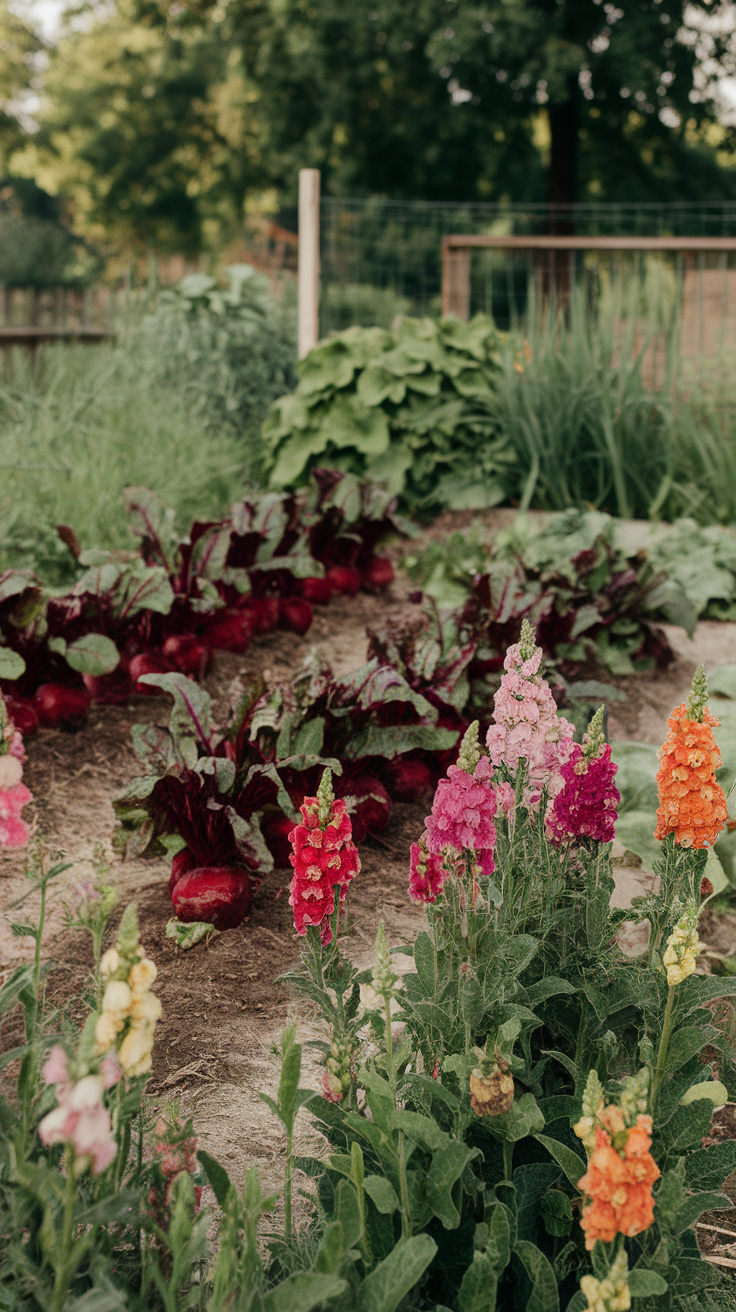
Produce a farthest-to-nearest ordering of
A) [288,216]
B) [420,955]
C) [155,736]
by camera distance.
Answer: [288,216] < [155,736] < [420,955]

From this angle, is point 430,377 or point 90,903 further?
point 430,377


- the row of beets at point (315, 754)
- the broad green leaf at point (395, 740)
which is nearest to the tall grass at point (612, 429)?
the row of beets at point (315, 754)

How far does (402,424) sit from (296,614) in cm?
213

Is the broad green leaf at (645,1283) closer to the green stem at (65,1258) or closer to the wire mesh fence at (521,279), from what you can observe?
the green stem at (65,1258)

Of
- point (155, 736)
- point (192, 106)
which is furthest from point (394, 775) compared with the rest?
point (192, 106)

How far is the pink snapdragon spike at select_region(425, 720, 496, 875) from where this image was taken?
4.11 feet

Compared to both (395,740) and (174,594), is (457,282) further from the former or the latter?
(395,740)

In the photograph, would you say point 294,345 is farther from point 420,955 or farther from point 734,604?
point 420,955

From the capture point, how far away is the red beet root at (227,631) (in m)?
3.37

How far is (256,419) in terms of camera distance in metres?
6.74

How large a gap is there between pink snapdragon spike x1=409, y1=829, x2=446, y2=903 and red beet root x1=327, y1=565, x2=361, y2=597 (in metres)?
2.85

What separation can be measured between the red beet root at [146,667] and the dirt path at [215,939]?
7 centimetres

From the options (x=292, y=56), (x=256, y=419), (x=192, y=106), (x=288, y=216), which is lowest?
(x=256, y=419)

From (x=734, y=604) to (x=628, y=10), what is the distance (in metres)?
12.8
